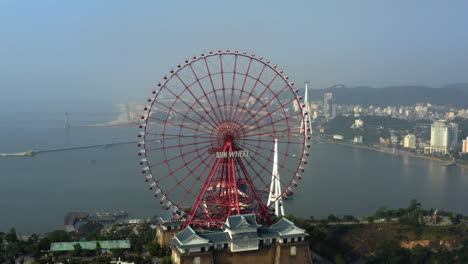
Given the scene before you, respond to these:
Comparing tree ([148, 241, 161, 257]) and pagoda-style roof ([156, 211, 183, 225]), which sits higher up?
pagoda-style roof ([156, 211, 183, 225])

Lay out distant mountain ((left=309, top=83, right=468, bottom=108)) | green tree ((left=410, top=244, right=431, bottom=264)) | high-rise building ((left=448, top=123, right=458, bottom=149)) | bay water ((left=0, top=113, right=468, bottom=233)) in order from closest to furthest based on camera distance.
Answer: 1. green tree ((left=410, top=244, right=431, bottom=264))
2. bay water ((left=0, top=113, right=468, bottom=233))
3. high-rise building ((left=448, top=123, right=458, bottom=149))
4. distant mountain ((left=309, top=83, right=468, bottom=108))

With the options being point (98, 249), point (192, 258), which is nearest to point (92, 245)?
point (98, 249)

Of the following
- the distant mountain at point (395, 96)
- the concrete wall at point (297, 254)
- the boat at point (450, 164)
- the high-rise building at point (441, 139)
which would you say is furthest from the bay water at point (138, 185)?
the distant mountain at point (395, 96)

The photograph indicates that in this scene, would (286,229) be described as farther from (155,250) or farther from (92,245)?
(92,245)

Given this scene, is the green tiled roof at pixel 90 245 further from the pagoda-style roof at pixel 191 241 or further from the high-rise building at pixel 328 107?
the high-rise building at pixel 328 107

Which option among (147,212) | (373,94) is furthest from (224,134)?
(373,94)

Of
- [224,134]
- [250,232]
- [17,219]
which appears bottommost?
[17,219]

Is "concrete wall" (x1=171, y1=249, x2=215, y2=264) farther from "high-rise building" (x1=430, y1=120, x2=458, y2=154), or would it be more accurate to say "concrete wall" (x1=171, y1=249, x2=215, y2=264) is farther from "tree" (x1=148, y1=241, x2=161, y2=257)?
"high-rise building" (x1=430, y1=120, x2=458, y2=154)

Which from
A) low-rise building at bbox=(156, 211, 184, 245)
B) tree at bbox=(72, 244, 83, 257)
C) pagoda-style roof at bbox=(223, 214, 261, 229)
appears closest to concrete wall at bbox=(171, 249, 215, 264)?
pagoda-style roof at bbox=(223, 214, 261, 229)

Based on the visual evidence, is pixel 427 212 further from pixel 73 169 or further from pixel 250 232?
pixel 73 169
